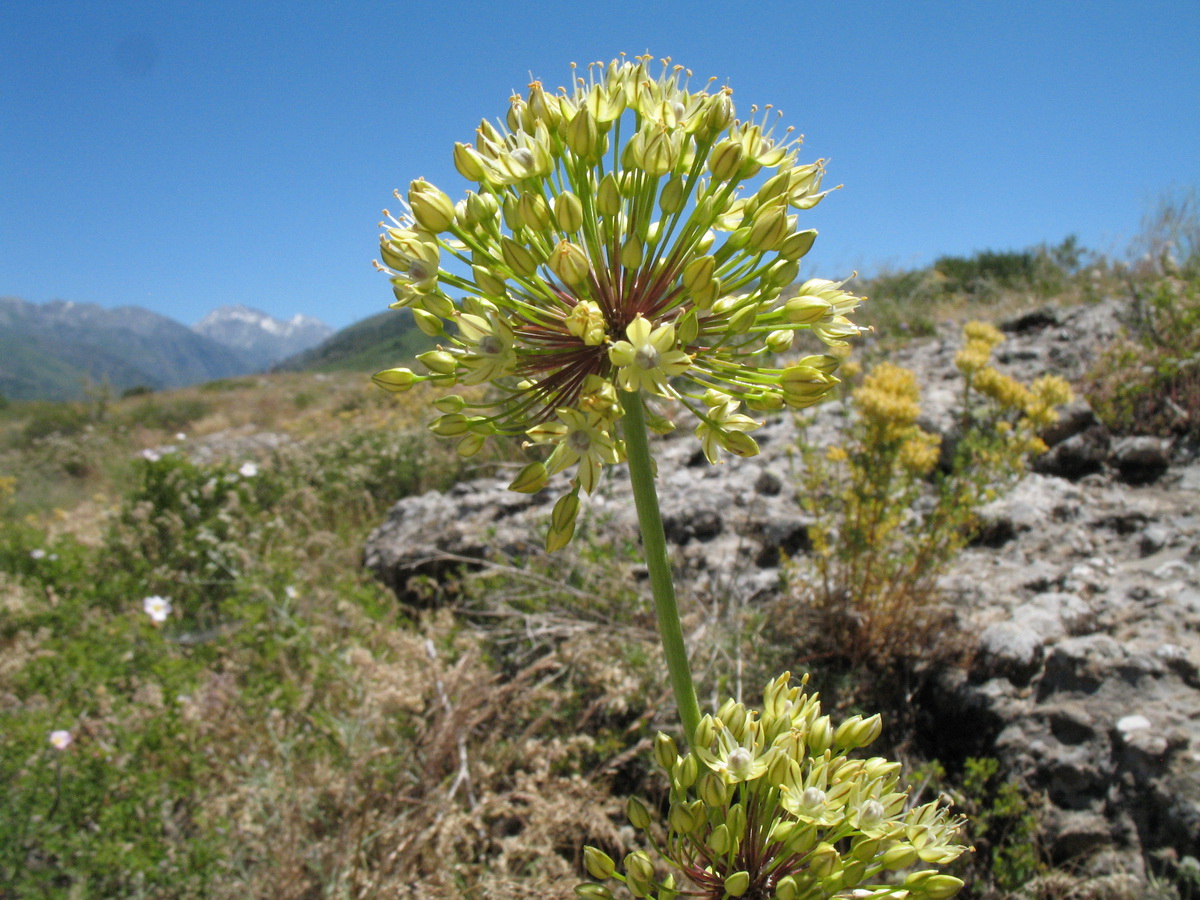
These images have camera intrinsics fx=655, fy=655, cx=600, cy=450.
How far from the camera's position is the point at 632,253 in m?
1.26

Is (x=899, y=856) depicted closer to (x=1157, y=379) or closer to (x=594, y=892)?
(x=594, y=892)

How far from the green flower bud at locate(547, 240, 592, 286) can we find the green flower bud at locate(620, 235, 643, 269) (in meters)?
0.08

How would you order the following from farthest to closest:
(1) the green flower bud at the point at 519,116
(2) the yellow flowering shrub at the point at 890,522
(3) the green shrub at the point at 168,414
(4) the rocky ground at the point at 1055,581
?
(3) the green shrub at the point at 168,414 → (2) the yellow flowering shrub at the point at 890,522 → (4) the rocky ground at the point at 1055,581 → (1) the green flower bud at the point at 519,116

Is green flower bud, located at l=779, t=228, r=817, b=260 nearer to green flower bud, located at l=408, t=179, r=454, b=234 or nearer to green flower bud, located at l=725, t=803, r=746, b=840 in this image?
green flower bud, located at l=408, t=179, r=454, b=234

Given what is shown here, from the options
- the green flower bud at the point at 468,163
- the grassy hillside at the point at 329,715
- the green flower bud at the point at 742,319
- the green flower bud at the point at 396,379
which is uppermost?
the green flower bud at the point at 468,163

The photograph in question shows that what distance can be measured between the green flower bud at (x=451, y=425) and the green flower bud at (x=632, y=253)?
465 millimetres

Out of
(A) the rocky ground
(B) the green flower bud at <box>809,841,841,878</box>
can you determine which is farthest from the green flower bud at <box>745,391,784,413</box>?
(A) the rocky ground

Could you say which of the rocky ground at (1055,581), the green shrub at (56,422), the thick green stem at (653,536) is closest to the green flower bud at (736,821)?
the thick green stem at (653,536)

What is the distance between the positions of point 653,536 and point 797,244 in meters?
0.66

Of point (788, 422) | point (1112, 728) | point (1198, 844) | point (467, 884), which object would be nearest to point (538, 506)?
point (788, 422)

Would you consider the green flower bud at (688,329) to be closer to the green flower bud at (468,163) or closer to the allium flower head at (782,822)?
the green flower bud at (468,163)

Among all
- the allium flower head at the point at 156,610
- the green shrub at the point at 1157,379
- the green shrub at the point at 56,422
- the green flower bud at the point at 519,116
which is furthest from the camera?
the green shrub at the point at 56,422

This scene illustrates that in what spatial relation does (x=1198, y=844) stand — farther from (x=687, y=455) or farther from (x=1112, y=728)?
(x=687, y=455)

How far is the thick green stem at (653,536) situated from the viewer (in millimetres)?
1259
